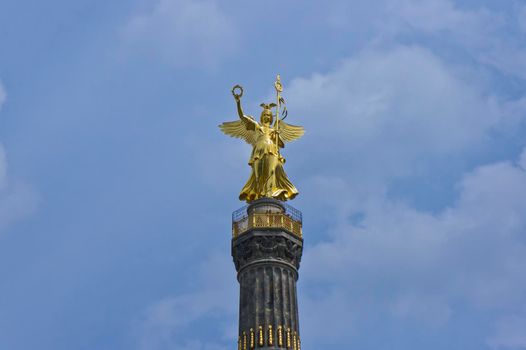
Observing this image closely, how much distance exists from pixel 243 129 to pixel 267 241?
987 centimetres

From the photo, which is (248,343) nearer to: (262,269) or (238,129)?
(262,269)

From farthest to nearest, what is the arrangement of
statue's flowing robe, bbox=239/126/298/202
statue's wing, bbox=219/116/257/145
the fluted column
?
statue's wing, bbox=219/116/257/145 → statue's flowing robe, bbox=239/126/298/202 → the fluted column

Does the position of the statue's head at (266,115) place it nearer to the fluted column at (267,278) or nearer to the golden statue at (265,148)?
the golden statue at (265,148)

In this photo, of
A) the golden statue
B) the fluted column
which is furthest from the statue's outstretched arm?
the fluted column

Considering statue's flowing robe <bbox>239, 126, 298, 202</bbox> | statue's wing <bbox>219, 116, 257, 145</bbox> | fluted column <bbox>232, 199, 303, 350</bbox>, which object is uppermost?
statue's wing <bbox>219, 116, 257, 145</bbox>

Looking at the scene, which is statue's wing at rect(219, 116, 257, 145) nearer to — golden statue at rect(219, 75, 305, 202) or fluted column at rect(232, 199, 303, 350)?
golden statue at rect(219, 75, 305, 202)

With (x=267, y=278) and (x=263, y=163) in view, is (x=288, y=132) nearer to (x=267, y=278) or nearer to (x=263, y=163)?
(x=263, y=163)

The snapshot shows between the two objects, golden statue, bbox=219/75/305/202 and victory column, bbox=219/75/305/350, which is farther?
golden statue, bbox=219/75/305/202

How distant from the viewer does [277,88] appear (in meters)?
66.5

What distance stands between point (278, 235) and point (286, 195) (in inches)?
167

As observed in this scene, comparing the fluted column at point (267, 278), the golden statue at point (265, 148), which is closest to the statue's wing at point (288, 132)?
the golden statue at point (265, 148)

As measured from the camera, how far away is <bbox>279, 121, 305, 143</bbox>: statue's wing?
6531 cm

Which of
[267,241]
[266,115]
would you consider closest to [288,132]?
[266,115]

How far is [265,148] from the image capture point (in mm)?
62500
